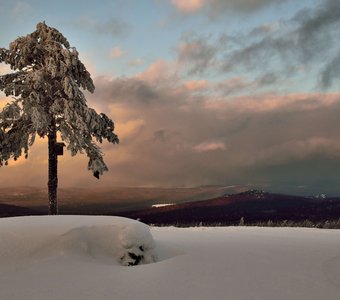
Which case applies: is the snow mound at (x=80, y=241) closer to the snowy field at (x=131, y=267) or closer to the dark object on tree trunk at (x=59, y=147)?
the snowy field at (x=131, y=267)

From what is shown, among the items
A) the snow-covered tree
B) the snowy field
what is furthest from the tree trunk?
the snowy field

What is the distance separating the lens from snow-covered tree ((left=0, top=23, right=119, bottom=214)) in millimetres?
20406

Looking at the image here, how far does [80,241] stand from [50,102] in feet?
46.5

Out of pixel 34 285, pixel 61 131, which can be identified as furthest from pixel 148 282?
pixel 61 131

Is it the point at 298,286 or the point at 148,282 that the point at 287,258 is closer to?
the point at 298,286

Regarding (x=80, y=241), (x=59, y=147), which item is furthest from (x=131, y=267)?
(x=59, y=147)

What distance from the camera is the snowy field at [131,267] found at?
684cm

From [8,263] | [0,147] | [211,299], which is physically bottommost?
[211,299]

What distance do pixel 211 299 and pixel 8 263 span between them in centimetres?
374

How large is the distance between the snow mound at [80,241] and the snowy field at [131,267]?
2 cm

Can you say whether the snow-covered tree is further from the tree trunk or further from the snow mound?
the snow mound

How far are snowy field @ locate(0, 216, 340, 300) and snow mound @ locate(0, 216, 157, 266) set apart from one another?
0.06 ft

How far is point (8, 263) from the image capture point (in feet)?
25.4

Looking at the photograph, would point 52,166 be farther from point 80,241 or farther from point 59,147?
point 80,241
